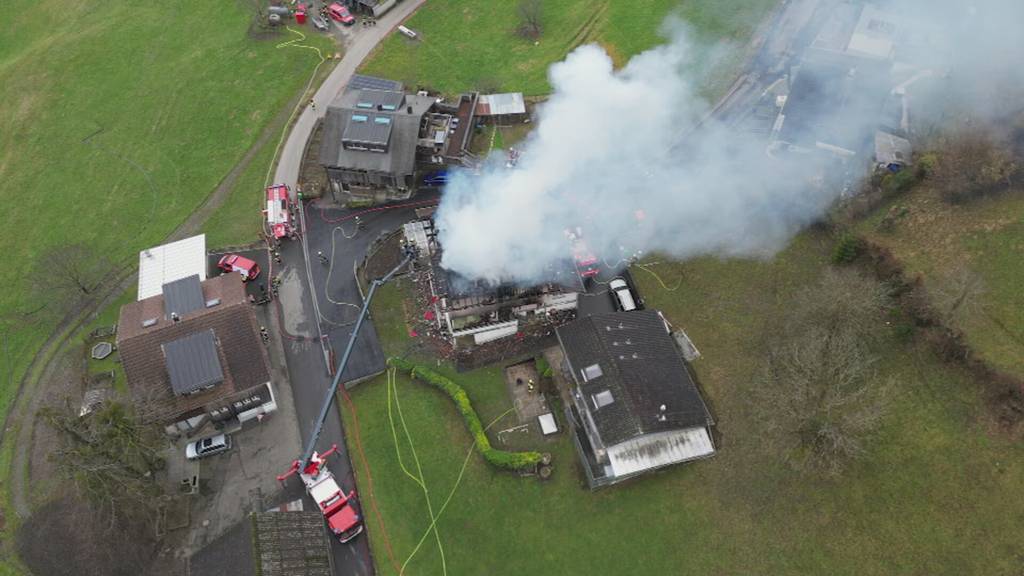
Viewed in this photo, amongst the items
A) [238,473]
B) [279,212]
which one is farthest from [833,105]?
[238,473]

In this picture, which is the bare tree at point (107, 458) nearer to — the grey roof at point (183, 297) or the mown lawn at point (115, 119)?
the grey roof at point (183, 297)

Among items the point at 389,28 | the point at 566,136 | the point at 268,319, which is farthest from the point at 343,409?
the point at 389,28

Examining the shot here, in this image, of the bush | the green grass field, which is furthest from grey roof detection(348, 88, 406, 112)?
the bush

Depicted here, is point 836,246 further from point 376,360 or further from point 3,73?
point 3,73

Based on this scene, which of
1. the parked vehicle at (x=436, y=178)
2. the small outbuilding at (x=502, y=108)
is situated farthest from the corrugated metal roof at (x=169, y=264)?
the small outbuilding at (x=502, y=108)

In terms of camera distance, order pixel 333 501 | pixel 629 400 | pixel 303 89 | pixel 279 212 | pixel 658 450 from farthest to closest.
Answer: pixel 303 89 < pixel 279 212 < pixel 333 501 < pixel 629 400 < pixel 658 450

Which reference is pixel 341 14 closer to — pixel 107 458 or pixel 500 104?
pixel 500 104
